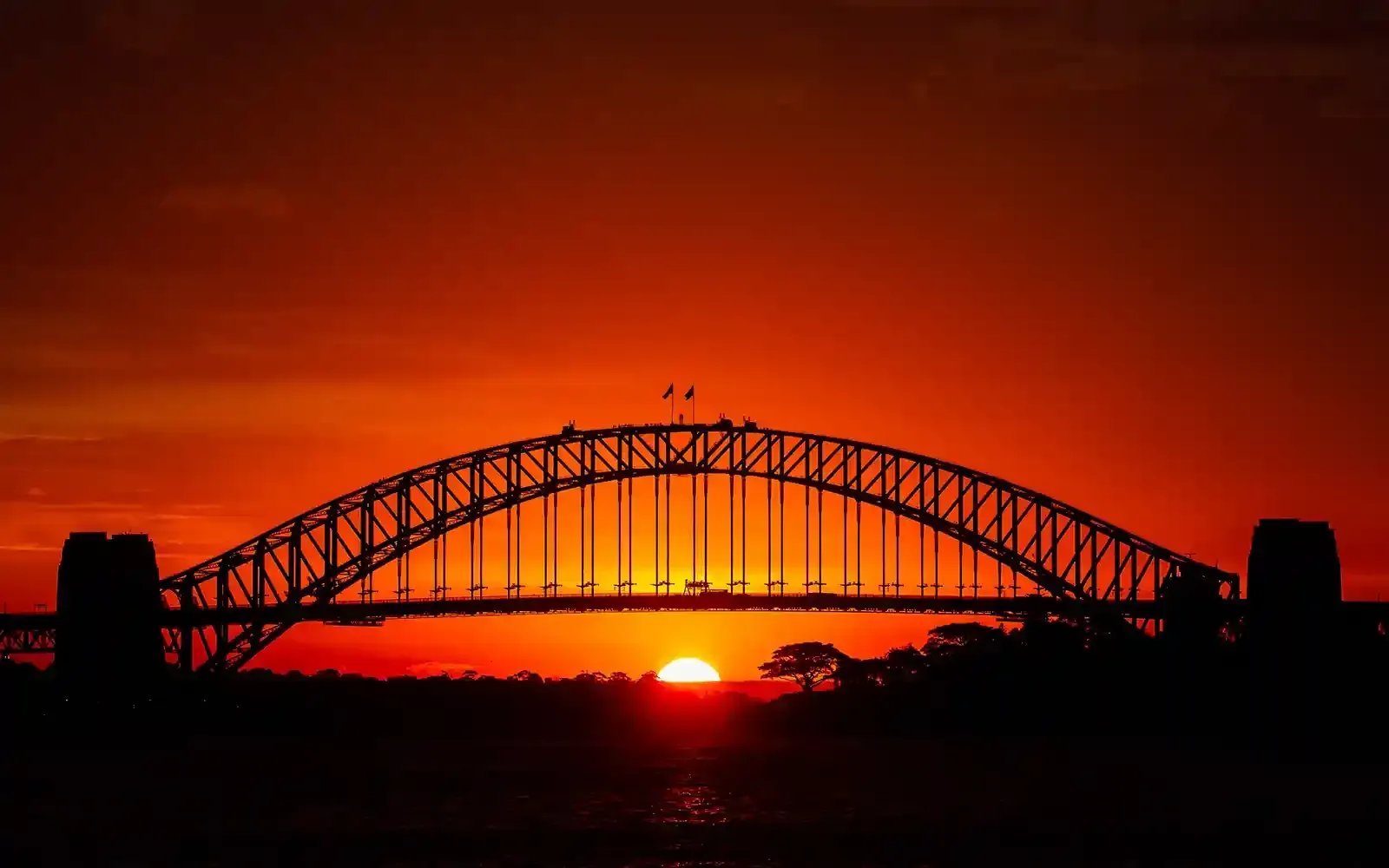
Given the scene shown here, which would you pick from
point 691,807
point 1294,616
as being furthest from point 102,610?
point 1294,616

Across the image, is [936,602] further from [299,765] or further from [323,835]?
[323,835]

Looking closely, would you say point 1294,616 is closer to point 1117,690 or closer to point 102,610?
point 1117,690

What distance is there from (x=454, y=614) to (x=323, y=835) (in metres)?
55.4

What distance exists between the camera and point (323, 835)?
78.1 m

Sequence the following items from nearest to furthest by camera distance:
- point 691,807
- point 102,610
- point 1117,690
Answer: point 691,807 < point 102,610 < point 1117,690

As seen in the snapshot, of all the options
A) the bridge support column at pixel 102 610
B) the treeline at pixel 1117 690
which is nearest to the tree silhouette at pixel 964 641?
the treeline at pixel 1117 690

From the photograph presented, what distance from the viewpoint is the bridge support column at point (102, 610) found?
12638 cm

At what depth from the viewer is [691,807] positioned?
8869 centimetres

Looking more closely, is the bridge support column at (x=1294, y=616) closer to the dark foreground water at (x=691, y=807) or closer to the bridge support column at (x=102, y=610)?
the dark foreground water at (x=691, y=807)

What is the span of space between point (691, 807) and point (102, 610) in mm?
51944

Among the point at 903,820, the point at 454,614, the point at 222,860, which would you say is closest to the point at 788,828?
the point at 903,820

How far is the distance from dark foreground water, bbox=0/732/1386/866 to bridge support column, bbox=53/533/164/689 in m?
5.43

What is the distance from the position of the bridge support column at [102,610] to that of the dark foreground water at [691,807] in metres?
5.43

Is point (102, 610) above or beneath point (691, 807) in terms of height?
above
